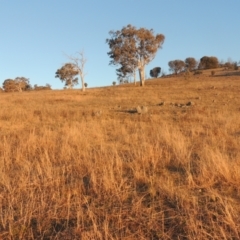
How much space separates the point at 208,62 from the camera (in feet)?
266

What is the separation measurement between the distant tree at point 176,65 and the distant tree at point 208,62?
500cm

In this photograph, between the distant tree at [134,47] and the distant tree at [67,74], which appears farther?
the distant tree at [67,74]

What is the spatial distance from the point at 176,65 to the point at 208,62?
335 inches

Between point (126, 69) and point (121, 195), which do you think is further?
point (126, 69)

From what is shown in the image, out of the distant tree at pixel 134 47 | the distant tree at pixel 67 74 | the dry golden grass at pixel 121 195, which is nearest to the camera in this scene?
the dry golden grass at pixel 121 195

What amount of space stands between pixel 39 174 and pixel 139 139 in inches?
137

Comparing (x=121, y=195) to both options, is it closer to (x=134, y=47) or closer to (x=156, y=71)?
(x=134, y=47)

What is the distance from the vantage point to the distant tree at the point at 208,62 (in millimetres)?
79875

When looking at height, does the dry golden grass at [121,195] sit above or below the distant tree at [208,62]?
below

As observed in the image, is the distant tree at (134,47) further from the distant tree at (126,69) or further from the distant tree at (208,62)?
the distant tree at (208,62)

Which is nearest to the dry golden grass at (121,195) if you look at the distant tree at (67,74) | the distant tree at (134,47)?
the distant tree at (134,47)

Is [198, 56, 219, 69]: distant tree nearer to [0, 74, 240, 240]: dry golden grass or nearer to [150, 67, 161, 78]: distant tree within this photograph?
[150, 67, 161, 78]: distant tree

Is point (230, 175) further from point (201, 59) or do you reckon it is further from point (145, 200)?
point (201, 59)

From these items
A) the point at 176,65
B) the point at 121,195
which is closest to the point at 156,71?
the point at 176,65
